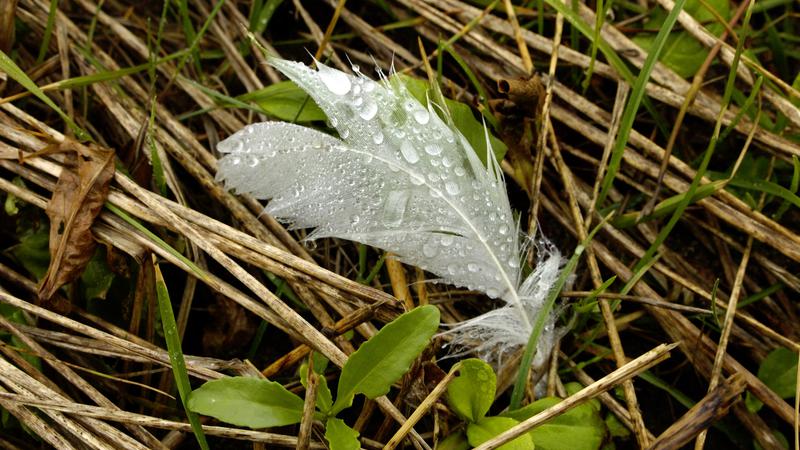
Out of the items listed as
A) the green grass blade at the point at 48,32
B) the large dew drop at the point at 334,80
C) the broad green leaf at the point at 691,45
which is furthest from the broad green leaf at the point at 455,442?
the green grass blade at the point at 48,32

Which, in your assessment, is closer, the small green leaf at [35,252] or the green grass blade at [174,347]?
the green grass blade at [174,347]

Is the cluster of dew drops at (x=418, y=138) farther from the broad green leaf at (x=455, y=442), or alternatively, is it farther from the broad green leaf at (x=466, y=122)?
the broad green leaf at (x=455, y=442)

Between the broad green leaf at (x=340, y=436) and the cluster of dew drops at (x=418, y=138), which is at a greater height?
the cluster of dew drops at (x=418, y=138)

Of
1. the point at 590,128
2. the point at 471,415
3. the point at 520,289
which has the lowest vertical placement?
the point at 471,415

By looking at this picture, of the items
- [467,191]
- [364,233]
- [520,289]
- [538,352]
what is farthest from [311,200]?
[538,352]

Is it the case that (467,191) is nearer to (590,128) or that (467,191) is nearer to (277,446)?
(590,128)

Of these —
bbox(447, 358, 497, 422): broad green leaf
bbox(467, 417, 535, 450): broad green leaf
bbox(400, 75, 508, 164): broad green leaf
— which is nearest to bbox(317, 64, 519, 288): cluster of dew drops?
bbox(400, 75, 508, 164): broad green leaf
